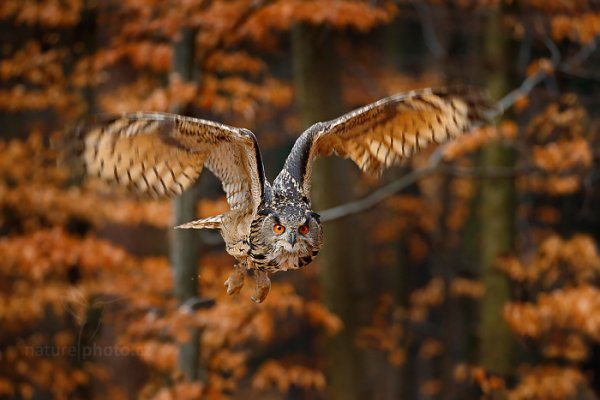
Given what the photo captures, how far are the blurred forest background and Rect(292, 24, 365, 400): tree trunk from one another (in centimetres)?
2

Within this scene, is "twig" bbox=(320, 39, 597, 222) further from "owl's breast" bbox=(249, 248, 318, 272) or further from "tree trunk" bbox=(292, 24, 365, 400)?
"owl's breast" bbox=(249, 248, 318, 272)

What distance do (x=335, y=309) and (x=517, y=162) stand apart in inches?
108

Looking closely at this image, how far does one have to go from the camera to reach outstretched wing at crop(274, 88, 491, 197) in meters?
3.37

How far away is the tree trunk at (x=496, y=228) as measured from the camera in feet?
29.0

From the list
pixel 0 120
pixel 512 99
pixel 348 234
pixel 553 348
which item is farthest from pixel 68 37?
pixel 553 348

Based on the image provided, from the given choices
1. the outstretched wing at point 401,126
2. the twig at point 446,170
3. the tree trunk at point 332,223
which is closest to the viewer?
the outstretched wing at point 401,126

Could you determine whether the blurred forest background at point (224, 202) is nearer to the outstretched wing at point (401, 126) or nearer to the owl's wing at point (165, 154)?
the owl's wing at point (165, 154)

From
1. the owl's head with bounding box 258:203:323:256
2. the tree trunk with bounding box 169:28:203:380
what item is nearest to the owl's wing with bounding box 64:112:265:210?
the owl's head with bounding box 258:203:323:256

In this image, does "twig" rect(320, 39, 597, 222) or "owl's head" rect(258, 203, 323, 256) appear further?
"twig" rect(320, 39, 597, 222)

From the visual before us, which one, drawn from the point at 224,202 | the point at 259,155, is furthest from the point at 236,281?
the point at 224,202

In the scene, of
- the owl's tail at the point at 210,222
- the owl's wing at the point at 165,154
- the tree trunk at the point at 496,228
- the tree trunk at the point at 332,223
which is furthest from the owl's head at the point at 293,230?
the tree trunk at the point at 496,228

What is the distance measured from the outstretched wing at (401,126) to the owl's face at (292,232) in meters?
0.35

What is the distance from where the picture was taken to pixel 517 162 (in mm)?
9125

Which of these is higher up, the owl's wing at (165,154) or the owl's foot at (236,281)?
the owl's wing at (165,154)
